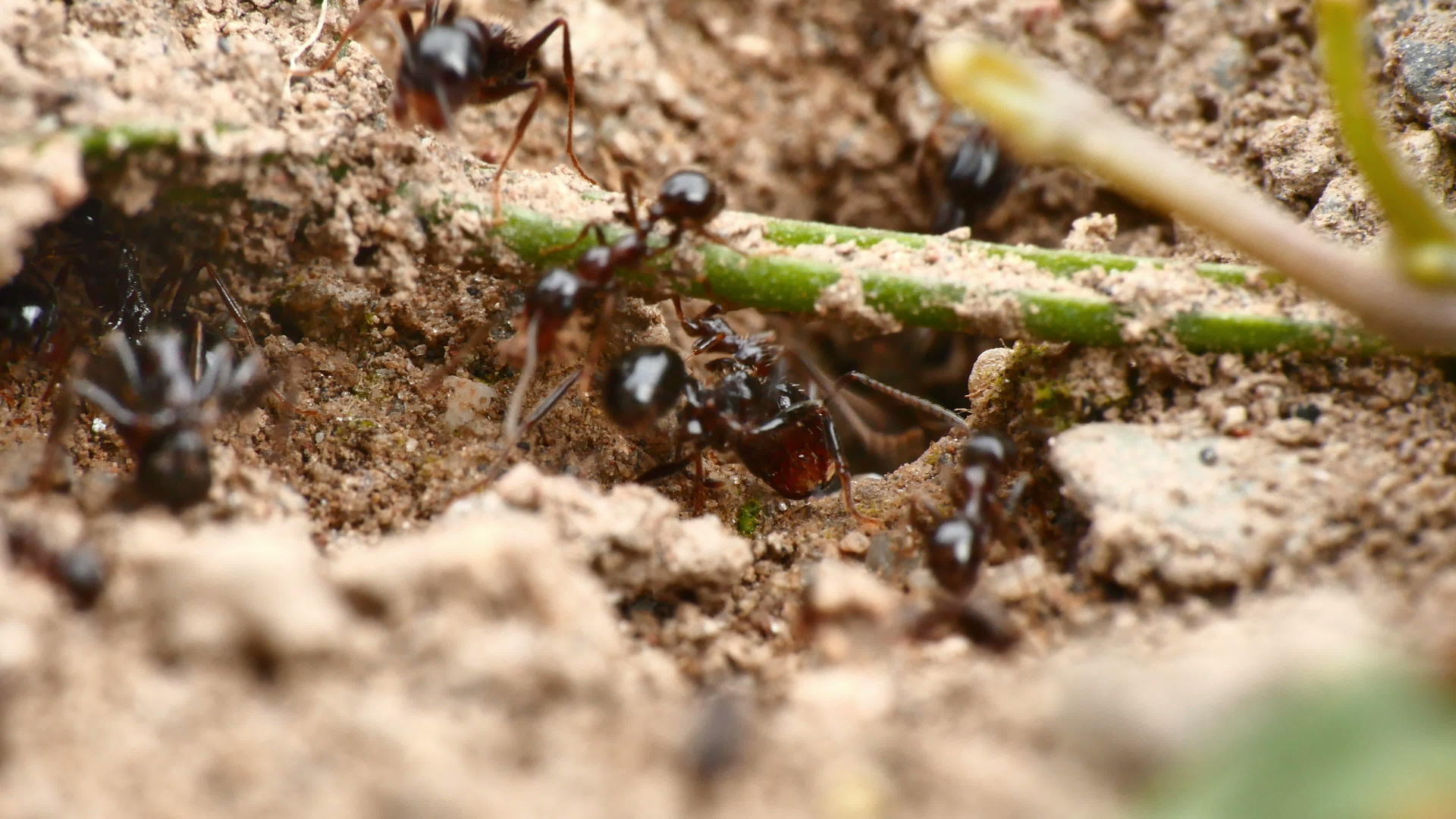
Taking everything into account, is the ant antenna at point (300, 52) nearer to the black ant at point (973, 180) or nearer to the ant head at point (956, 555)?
the ant head at point (956, 555)

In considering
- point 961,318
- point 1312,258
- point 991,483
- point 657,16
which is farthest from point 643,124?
point 1312,258

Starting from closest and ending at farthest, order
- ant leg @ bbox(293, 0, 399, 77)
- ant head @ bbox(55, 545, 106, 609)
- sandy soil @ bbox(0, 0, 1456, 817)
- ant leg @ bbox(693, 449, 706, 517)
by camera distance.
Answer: sandy soil @ bbox(0, 0, 1456, 817) → ant head @ bbox(55, 545, 106, 609) → ant leg @ bbox(293, 0, 399, 77) → ant leg @ bbox(693, 449, 706, 517)

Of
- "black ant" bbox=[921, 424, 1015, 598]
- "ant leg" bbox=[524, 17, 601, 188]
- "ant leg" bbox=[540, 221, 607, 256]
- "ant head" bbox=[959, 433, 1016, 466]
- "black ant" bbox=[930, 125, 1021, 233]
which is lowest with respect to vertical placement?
"black ant" bbox=[921, 424, 1015, 598]

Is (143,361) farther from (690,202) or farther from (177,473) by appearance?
(690,202)

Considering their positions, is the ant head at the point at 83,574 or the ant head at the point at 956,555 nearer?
the ant head at the point at 83,574

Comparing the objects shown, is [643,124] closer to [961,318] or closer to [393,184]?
[393,184]

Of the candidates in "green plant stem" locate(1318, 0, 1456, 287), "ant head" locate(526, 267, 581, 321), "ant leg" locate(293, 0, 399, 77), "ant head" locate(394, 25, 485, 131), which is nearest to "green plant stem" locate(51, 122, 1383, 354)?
"ant head" locate(526, 267, 581, 321)

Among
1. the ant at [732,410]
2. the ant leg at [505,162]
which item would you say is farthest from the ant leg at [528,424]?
the ant leg at [505,162]

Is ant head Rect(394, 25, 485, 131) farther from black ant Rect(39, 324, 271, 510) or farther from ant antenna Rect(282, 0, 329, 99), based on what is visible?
black ant Rect(39, 324, 271, 510)
